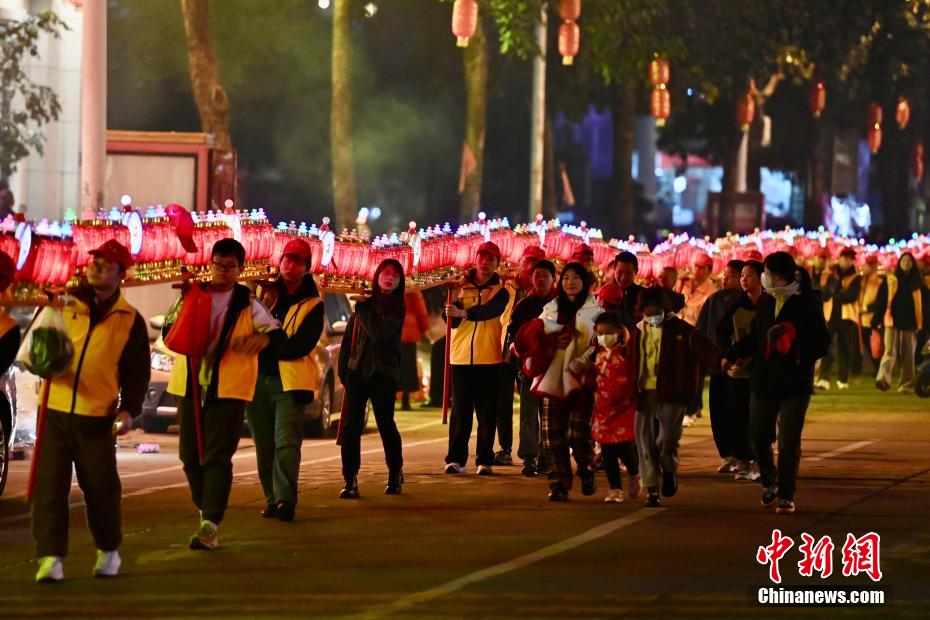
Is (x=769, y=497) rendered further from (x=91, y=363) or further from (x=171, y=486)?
(x=91, y=363)

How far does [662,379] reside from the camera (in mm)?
15273

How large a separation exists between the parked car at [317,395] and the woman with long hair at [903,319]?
10.1 metres

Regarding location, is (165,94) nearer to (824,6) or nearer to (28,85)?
(824,6)

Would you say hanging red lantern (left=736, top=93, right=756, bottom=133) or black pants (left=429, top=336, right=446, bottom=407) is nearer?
black pants (left=429, top=336, right=446, bottom=407)

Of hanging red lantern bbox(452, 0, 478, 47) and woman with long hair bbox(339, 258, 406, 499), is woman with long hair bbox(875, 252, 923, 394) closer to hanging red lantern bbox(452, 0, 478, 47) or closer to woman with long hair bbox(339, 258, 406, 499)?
hanging red lantern bbox(452, 0, 478, 47)

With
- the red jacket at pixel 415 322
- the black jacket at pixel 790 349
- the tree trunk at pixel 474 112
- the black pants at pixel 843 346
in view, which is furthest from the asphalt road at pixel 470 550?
the tree trunk at pixel 474 112

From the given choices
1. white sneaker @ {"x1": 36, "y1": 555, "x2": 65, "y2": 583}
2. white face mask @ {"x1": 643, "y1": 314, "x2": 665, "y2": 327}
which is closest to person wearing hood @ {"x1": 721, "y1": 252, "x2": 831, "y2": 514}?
white face mask @ {"x1": 643, "y1": 314, "x2": 665, "y2": 327}

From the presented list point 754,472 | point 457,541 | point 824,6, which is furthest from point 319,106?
point 457,541

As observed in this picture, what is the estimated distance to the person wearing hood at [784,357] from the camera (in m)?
14.5

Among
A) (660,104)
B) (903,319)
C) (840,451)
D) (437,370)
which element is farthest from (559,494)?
(660,104)

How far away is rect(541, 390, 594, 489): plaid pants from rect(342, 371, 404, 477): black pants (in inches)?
43.9

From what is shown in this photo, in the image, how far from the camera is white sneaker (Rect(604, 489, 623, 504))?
51.1 feet

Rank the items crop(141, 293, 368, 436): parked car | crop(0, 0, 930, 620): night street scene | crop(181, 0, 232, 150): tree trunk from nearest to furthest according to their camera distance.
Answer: crop(0, 0, 930, 620): night street scene, crop(141, 293, 368, 436): parked car, crop(181, 0, 232, 150): tree trunk

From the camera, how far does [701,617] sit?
10.5 meters
